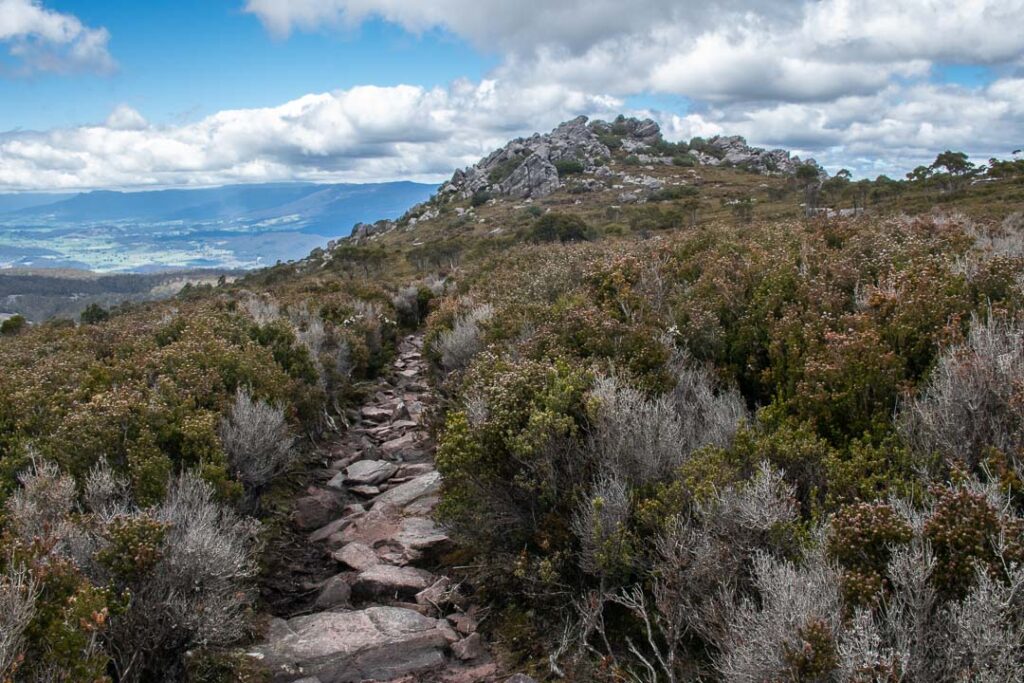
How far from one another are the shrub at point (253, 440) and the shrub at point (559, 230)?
4740cm

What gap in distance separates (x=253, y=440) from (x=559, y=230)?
164 feet

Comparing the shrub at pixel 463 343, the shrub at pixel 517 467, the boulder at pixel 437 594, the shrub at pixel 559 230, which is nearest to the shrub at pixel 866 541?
the shrub at pixel 517 467

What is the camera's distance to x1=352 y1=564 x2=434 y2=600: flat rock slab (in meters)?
7.20

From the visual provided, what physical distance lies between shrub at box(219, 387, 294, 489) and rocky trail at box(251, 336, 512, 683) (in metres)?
1.05

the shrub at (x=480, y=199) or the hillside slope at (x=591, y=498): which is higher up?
the shrub at (x=480, y=199)

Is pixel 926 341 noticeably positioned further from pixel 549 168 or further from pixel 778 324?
pixel 549 168

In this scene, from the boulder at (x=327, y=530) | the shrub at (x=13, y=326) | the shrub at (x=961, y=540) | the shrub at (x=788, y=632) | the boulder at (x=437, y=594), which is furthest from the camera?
the shrub at (x=13, y=326)

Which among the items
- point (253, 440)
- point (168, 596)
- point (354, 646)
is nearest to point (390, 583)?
point (354, 646)

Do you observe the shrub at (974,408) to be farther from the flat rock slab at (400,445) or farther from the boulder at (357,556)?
the flat rock slab at (400,445)

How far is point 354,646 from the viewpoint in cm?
605

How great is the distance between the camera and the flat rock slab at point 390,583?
720 cm

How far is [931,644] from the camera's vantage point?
352 centimetres

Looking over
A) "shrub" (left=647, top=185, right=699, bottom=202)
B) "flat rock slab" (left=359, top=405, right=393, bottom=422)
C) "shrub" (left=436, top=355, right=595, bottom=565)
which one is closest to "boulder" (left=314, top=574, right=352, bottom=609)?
"shrub" (left=436, top=355, right=595, bottom=565)

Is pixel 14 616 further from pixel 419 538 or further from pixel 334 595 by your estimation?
pixel 419 538
